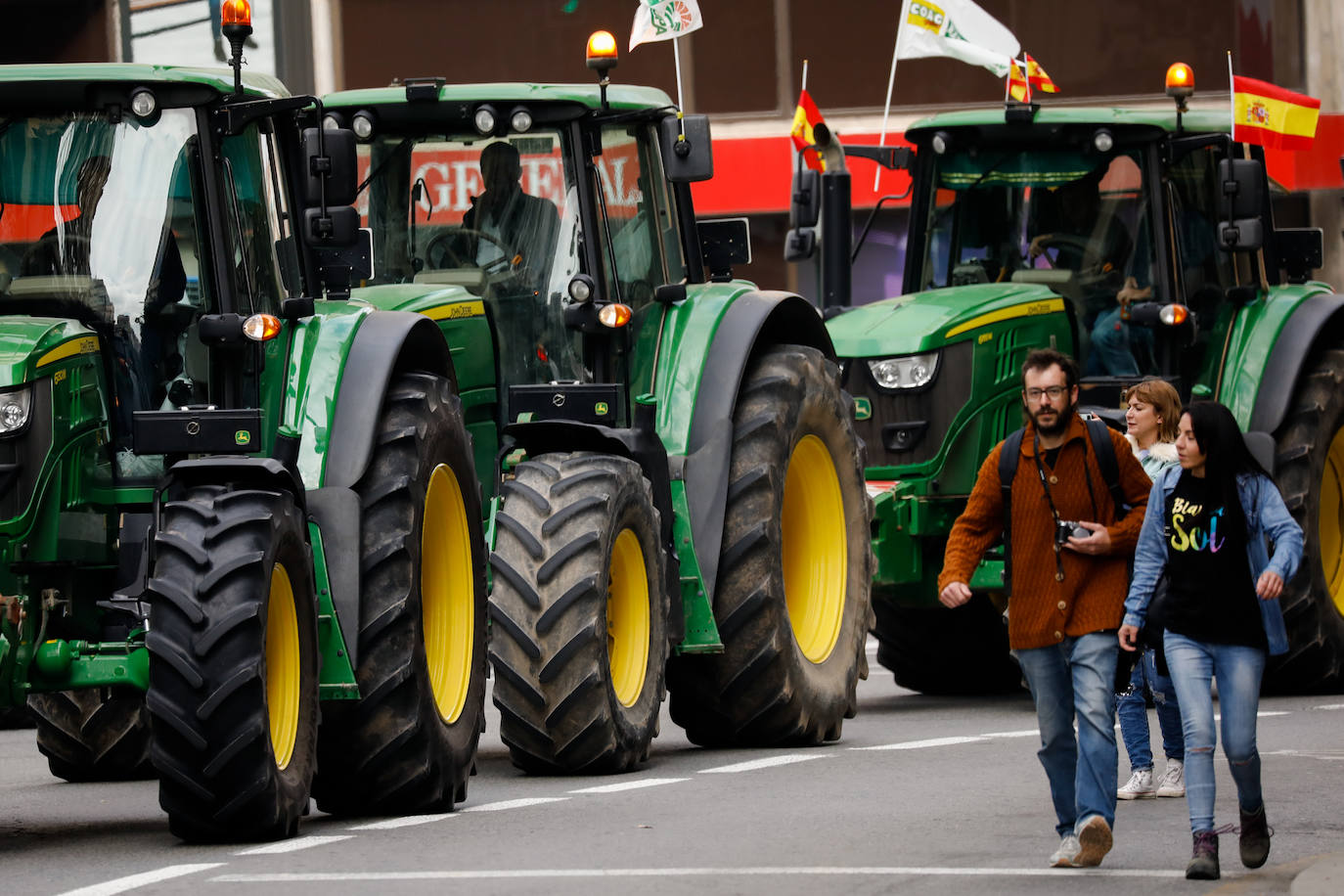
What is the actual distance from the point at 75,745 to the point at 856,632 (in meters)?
3.90

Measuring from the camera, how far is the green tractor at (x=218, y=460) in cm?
947

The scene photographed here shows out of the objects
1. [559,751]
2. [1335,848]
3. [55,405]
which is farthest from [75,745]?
[1335,848]

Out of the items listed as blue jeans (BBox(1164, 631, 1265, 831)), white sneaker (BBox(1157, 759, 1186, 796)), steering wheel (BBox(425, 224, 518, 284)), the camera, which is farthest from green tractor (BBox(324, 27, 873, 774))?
blue jeans (BBox(1164, 631, 1265, 831))

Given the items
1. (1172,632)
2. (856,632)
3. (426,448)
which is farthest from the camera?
(856,632)

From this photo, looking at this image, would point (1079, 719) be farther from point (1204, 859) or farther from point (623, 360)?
point (623, 360)

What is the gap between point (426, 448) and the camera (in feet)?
35.6

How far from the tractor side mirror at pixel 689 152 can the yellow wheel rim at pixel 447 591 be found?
2493mm

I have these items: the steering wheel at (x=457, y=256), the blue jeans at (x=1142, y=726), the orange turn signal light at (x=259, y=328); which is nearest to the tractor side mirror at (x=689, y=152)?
the steering wheel at (x=457, y=256)

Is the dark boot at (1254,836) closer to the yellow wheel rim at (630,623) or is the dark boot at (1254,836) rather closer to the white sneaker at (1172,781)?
the white sneaker at (1172,781)

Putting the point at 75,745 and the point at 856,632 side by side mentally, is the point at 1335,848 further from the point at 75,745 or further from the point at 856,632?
the point at 75,745

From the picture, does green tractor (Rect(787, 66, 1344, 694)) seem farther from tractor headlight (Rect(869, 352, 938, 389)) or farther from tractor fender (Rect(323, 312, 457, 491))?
tractor fender (Rect(323, 312, 457, 491))

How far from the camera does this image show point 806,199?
51.8 feet

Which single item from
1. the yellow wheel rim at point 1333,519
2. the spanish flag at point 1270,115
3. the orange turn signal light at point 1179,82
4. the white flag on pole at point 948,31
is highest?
the white flag on pole at point 948,31

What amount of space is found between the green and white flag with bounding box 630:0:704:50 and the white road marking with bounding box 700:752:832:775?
13.4 feet
